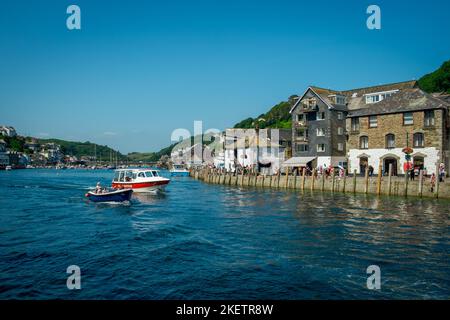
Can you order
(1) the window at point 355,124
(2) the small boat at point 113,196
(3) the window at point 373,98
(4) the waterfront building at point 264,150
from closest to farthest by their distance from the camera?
(2) the small boat at point 113,196
(1) the window at point 355,124
(3) the window at point 373,98
(4) the waterfront building at point 264,150

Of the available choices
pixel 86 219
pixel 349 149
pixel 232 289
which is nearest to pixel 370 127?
pixel 349 149

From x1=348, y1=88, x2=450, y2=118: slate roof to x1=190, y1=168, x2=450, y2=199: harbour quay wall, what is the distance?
9.53 meters

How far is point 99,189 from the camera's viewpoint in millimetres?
35844

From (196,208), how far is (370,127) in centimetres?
3232

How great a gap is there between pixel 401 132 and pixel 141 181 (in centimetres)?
3533

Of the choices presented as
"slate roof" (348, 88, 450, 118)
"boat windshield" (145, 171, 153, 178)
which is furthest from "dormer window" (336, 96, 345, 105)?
"boat windshield" (145, 171, 153, 178)

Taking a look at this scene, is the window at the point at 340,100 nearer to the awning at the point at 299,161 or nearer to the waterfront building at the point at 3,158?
the awning at the point at 299,161

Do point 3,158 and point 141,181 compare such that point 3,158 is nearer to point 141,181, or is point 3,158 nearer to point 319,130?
point 141,181

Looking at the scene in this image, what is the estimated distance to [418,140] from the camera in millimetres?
48344

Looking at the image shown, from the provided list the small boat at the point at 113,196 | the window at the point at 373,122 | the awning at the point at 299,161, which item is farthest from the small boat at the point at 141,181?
the window at the point at 373,122

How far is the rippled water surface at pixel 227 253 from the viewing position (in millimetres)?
12695

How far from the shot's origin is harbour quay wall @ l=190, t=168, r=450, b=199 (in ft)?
124

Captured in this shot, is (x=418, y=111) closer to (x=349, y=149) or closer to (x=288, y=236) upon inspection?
(x=349, y=149)

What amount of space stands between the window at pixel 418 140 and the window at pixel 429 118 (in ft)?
5.00
